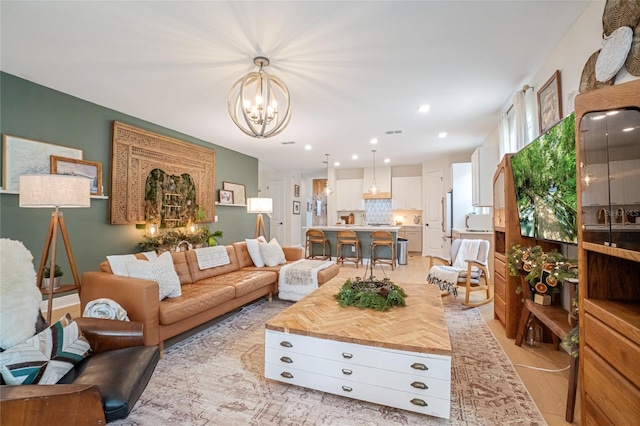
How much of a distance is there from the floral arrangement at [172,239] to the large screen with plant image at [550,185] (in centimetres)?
498

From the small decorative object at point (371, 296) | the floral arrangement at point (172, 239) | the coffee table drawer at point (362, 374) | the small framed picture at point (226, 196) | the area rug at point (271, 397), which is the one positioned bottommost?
the area rug at point (271, 397)

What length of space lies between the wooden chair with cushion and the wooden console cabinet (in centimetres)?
234

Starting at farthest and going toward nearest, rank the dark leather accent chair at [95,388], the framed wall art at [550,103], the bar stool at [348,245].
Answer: the bar stool at [348,245]
the framed wall art at [550,103]
the dark leather accent chair at [95,388]

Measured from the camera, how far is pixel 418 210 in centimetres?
909

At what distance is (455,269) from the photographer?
3986 mm

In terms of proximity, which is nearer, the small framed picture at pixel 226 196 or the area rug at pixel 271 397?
A: the area rug at pixel 271 397

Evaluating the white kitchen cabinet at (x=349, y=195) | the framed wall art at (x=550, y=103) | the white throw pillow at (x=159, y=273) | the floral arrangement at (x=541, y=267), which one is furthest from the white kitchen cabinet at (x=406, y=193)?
the white throw pillow at (x=159, y=273)

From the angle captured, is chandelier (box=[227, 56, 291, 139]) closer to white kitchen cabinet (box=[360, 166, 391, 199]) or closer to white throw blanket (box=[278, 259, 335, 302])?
white throw blanket (box=[278, 259, 335, 302])

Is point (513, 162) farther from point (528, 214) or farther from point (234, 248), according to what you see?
point (234, 248)

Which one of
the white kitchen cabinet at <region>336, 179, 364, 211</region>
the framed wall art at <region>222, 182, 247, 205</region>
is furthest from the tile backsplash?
the framed wall art at <region>222, 182, 247, 205</region>

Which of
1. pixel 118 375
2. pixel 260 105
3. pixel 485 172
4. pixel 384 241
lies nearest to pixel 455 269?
pixel 485 172

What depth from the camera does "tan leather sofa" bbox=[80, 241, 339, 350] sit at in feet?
7.75

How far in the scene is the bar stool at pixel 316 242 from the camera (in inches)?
275

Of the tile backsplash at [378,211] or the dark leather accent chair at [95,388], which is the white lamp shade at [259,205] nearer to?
the dark leather accent chair at [95,388]
